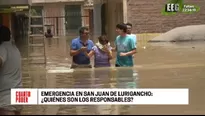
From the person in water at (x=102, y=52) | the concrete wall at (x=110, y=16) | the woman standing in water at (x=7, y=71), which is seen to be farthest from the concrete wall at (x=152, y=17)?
the woman standing in water at (x=7, y=71)

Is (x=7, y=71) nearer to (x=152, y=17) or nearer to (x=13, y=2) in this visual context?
(x=13, y=2)

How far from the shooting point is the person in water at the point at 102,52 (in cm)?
1194

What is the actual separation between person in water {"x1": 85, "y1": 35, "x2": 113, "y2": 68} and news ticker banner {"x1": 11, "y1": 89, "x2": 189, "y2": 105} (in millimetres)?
3719

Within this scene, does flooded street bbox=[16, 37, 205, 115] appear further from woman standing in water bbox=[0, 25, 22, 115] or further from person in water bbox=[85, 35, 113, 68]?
woman standing in water bbox=[0, 25, 22, 115]

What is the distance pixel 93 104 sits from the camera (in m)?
8.06

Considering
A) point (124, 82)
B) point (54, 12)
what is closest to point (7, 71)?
point (124, 82)

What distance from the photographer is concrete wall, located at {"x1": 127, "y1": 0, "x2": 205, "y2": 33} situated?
36.4 meters

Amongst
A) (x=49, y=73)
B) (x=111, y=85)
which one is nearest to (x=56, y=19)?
(x=49, y=73)

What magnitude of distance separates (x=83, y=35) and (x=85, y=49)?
0.32m

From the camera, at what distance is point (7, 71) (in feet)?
22.1

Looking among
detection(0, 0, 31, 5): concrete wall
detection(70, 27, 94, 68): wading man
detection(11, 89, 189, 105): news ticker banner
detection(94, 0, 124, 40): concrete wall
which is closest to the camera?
→ detection(11, 89, 189, 105): news ticker banner

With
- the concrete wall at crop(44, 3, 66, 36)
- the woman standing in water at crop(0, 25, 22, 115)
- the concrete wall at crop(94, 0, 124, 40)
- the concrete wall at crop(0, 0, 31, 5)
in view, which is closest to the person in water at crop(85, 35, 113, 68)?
the woman standing in water at crop(0, 25, 22, 115)

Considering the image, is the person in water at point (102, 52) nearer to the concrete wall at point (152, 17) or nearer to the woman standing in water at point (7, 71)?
the woman standing in water at point (7, 71)

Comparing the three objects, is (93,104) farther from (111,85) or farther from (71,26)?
(71,26)
